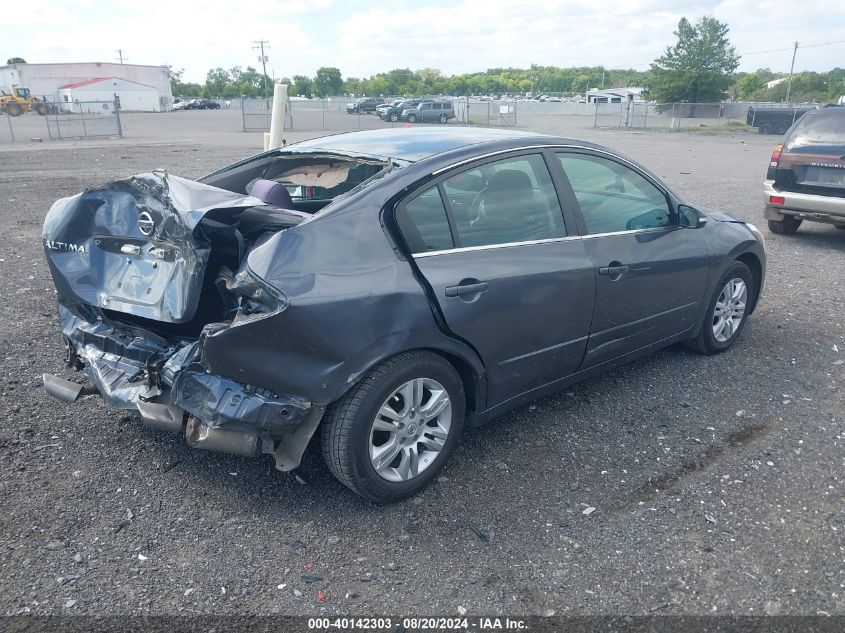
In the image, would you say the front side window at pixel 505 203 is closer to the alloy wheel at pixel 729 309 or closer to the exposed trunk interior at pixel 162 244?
the exposed trunk interior at pixel 162 244

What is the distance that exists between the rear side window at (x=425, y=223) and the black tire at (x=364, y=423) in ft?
1.73

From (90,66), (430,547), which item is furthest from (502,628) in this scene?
(90,66)

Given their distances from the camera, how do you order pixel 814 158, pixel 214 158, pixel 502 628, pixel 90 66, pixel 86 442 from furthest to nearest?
pixel 90 66, pixel 214 158, pixel 814 158, pixel 86 442, pixel 502 628

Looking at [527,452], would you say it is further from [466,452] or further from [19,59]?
Answer: [19,59]

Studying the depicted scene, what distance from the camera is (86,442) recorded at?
3818 millimetres

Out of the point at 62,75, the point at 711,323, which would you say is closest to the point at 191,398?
the point at 711,323

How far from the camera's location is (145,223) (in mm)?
3449

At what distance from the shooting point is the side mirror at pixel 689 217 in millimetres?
4625

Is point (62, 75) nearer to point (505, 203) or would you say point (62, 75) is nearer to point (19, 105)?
point (19, 105)

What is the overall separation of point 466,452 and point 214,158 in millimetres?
18137

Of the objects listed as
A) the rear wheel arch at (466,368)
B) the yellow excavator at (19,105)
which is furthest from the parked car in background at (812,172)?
the yellow excavator at (19,105)

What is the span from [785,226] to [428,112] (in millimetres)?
36762

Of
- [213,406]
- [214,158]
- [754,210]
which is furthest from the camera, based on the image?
[214,158]

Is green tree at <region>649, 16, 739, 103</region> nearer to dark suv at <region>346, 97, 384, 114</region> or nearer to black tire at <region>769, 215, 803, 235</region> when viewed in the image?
dark suv at <region>346, 97, 384, 114</region>
